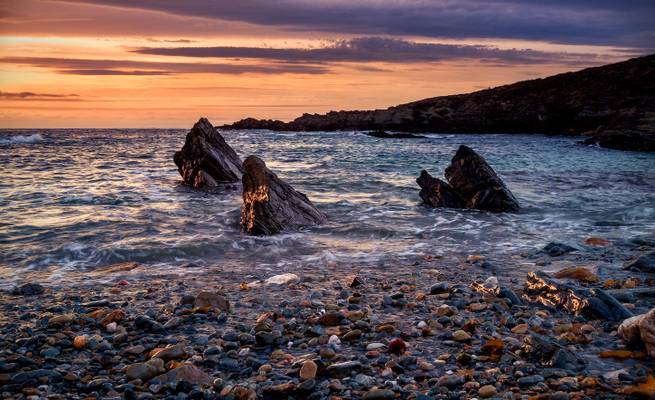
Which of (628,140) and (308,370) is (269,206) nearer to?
(308,370)

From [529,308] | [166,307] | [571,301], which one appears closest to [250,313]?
[166,307]

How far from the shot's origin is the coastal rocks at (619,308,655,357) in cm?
445

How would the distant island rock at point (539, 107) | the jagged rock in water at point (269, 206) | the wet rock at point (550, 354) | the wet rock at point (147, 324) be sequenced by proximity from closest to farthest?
the wet rock at point (550, 354)
the wet rock at point (147, 324)
the jagged rock in water at point (269, 206)
the distant island rock at point (539, 107)

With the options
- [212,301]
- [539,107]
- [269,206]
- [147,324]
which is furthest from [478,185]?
[539,107]

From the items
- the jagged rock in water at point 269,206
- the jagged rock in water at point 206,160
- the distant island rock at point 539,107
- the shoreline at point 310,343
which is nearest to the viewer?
the shoreline at point 310,343

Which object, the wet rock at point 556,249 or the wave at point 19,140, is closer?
the wet rock at point 556,249

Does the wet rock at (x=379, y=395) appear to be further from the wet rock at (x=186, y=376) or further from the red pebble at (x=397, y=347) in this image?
the wet rock at (x=186, y=376)

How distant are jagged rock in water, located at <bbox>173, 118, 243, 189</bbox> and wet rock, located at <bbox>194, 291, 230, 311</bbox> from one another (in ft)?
38.4

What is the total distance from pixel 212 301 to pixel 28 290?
8.68 ft

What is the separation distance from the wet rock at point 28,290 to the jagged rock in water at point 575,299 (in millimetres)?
6169

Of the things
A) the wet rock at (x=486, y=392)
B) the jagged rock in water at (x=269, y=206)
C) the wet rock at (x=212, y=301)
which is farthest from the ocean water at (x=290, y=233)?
the wet rock at (x=486, y=392)

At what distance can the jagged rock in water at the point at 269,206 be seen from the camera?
1062 cm

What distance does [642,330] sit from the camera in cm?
455

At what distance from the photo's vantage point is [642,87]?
230 ft
